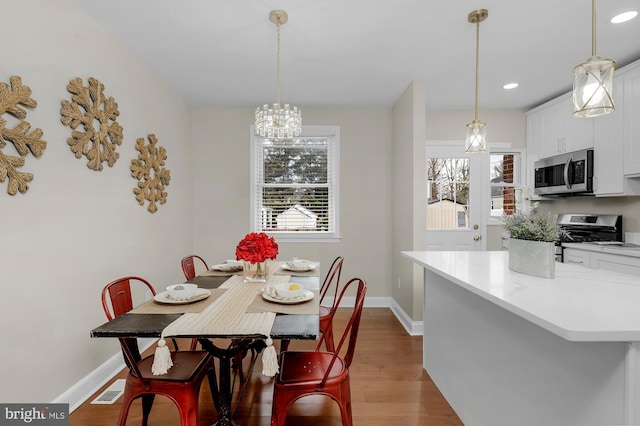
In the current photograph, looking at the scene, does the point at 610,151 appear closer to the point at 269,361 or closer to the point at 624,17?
the point at 624,17

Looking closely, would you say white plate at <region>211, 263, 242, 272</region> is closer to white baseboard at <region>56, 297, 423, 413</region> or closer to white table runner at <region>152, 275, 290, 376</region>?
white table runner at <region>152, 275, 290, 376</region>

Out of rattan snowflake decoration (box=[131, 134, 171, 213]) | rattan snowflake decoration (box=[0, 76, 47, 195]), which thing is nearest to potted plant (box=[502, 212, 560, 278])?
rattan snowflake decoration (box=[0, 76, 47, 195])

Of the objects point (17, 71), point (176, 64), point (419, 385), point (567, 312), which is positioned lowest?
point (419, 385)

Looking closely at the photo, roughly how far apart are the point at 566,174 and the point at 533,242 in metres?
2.66

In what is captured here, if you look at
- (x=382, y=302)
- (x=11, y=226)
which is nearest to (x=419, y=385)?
(x=382, y=302)

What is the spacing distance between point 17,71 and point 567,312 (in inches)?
108

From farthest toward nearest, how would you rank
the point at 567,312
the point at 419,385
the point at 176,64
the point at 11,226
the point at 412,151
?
the point at 412,151 < the point at 176,64 < the point at 419,385 < the point at 11,226 < the point at 567,312

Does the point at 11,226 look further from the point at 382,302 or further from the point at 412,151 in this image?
the point at 382,302

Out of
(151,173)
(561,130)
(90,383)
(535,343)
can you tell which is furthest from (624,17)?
(90,383)

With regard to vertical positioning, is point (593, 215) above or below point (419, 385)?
above

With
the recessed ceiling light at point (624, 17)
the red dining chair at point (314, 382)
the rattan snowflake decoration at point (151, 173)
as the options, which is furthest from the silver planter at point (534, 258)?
the rattan snowflake decoration at point (151, 173)

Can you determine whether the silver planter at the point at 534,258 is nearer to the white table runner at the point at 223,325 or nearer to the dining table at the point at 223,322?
the dining table at the point at 223,322

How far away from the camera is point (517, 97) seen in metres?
3.90

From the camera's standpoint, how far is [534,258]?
1589 millimetres
